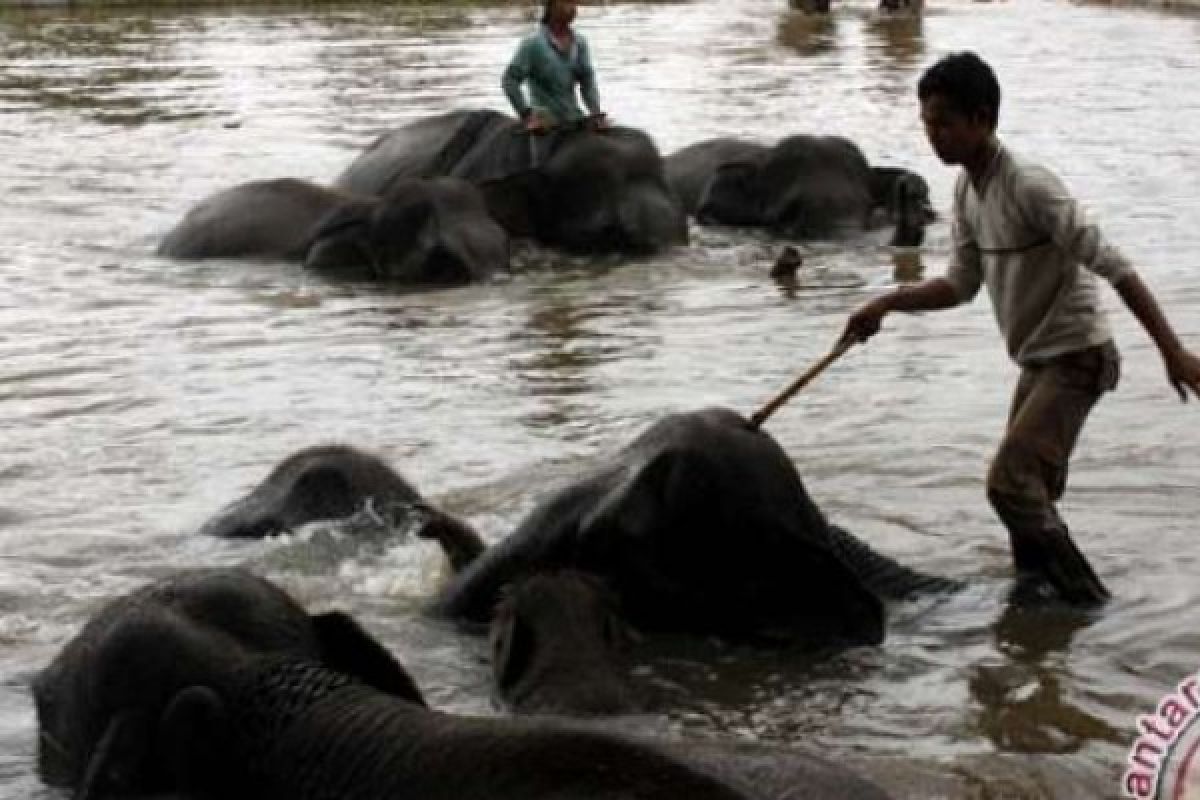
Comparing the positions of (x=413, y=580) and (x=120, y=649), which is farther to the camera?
(x=413, y=580)

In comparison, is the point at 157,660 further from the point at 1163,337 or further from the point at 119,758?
the point at 1163,337

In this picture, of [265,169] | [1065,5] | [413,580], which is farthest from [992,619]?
[1065,5]

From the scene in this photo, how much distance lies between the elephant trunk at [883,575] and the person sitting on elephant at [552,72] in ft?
27.1

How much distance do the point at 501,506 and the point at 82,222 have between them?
9045 millimetres

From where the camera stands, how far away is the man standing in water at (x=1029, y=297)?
6.30m

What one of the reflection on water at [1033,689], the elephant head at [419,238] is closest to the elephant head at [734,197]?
the elephant head at [419,238]

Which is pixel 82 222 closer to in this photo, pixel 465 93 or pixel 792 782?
pixel 465 93

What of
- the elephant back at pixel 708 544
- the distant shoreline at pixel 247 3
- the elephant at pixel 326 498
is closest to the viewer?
the elephant back at pixel 708 544

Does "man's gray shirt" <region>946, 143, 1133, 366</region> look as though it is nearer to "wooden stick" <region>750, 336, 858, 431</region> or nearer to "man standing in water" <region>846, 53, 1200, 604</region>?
"man standing in water" <region>846, 53, 1200, 604</region>

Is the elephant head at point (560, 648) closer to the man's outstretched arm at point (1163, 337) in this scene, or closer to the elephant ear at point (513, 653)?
the elephant ear at point (513, 653)

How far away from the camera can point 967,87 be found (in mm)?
6297

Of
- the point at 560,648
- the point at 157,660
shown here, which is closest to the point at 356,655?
the point at 157,660

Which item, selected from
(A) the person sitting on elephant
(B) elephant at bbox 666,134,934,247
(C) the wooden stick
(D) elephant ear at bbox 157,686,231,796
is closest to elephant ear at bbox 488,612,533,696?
(C) the wooden stick

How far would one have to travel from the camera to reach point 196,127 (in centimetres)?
2298
